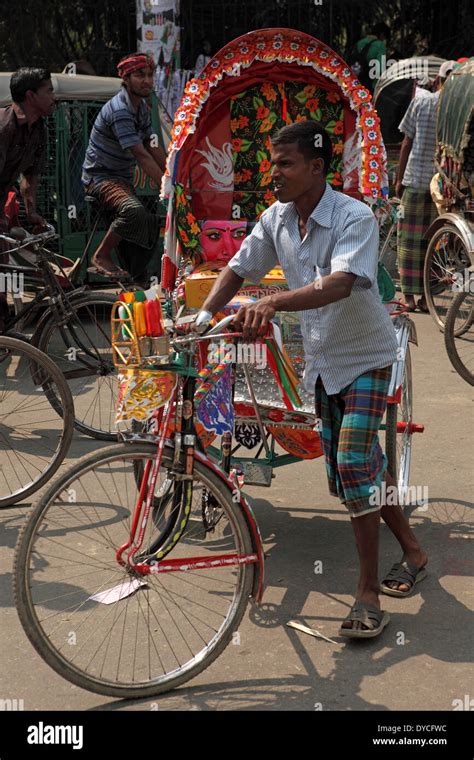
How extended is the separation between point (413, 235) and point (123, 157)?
285cm

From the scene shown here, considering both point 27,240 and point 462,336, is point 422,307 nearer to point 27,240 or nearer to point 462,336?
point 462,336

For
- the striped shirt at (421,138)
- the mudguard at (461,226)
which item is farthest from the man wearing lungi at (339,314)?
the striped shirt at (421,138)

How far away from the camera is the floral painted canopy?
17.1 feet

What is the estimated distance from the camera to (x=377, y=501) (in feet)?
12.5

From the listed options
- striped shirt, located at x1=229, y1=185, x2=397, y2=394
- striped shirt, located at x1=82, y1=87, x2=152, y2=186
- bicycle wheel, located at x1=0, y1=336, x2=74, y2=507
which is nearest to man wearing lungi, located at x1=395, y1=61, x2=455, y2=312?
striped shirt, located at x1=82, y1=87, x2=152, y2=186

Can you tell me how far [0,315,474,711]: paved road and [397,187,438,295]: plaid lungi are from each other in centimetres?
383

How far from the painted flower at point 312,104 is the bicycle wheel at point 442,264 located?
199cm

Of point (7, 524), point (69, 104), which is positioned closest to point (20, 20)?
point (69, 104)

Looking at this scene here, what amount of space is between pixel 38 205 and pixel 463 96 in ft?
11.5

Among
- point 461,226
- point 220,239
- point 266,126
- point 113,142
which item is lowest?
point 461,226

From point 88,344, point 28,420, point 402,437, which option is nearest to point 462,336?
point 402,437

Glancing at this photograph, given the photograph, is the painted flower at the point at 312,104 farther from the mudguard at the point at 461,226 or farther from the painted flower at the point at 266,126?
the mudguard at the point at 461,226

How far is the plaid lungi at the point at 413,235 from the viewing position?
9.07 metres

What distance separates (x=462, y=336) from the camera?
797 cm
